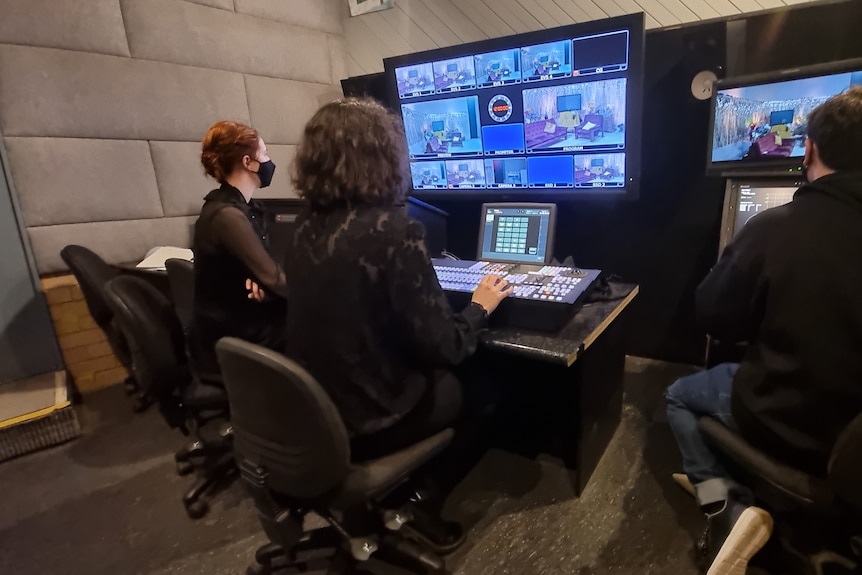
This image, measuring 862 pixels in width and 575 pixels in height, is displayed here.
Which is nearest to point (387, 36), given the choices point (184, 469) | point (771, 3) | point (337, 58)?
point (337, 58)

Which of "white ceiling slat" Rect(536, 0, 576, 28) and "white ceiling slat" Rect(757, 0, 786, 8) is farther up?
"white ceiling slat" Rect(536, 0, 576, 28)

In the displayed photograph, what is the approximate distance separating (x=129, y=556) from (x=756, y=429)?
6.28ft

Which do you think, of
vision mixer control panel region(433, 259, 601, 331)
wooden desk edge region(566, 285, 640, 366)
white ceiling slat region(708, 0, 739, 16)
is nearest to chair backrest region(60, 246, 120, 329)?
vision mixer control panel region(433, 259, 601, 331)

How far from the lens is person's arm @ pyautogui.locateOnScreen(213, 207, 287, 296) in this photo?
1.67 meters

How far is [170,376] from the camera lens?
1685mm

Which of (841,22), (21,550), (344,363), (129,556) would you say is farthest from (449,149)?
(21,550)

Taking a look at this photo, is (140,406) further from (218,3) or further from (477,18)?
(477,18)

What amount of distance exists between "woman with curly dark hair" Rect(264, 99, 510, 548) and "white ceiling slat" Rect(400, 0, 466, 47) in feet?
5.94

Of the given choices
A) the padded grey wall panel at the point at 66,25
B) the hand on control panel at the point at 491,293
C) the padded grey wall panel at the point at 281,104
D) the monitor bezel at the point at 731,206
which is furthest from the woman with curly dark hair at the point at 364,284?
the padded grey wall panel at the point at 281,104

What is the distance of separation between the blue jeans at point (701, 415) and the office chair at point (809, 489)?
0.43ft

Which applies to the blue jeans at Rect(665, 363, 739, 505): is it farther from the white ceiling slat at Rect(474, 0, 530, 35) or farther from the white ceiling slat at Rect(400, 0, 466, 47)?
the white ceiling slat at Rect(400, 0, 466, 47)

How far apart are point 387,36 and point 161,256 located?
182 centimetres

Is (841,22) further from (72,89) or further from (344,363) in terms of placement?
(72,89)

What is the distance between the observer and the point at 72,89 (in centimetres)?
243
